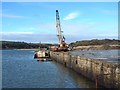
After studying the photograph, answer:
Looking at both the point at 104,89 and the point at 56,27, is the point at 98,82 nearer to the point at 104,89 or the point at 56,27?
the point at 104,89

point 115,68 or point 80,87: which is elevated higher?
point 115,68

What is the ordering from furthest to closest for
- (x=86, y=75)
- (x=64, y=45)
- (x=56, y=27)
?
(x=56, y=27) < (x=64, y=45) < (x=86, y=75)

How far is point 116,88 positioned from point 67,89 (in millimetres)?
6832

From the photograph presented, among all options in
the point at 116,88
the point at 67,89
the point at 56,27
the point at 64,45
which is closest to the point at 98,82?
the point at 67,89

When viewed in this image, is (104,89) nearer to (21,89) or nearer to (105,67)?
(105,67)

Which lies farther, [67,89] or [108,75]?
[67,89]

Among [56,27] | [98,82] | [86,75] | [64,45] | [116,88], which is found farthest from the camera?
[56,27]

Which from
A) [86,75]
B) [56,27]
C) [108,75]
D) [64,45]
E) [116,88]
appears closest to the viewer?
[116,88]

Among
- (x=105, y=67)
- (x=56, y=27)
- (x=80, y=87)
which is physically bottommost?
(x=80, y=87)

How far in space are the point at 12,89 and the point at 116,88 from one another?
11.2 meters

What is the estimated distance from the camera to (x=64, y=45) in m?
99.9

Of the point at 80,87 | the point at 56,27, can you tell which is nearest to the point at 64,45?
the point at 56,27

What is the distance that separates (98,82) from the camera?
3009 cm

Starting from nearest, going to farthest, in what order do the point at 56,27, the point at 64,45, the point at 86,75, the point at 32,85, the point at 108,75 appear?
the point at 108,75 → the point at 32,85 → the point at 86,75 → the point at 64,45 → the point at 56,27
